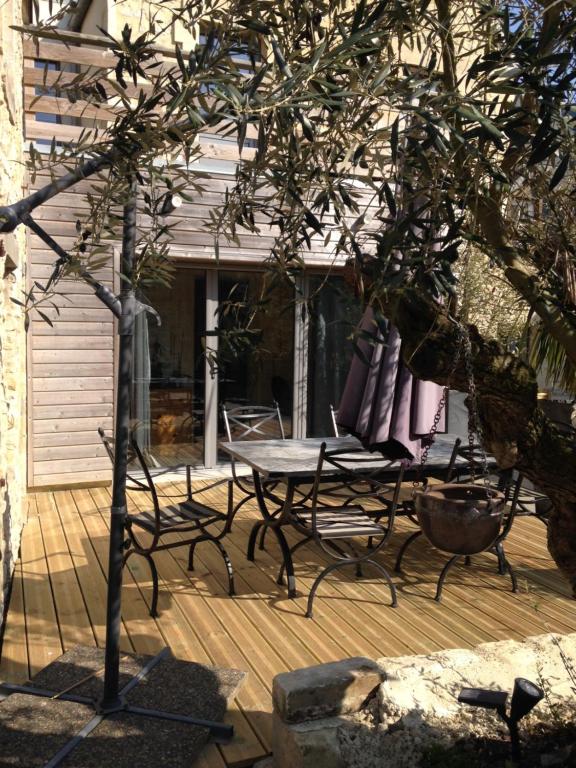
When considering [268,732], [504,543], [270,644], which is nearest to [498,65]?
[268,732]

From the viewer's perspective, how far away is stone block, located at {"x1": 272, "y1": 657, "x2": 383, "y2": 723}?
7.85 feet

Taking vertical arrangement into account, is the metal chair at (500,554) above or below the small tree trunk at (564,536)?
below

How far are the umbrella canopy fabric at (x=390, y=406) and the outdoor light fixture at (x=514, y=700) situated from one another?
2.38 meters

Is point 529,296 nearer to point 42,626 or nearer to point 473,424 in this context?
point 473,424

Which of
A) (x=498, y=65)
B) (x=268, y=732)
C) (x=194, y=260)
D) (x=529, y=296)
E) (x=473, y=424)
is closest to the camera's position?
(x=498, y=65)

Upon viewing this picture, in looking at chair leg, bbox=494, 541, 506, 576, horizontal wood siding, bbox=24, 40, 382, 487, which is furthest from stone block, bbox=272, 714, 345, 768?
horizontal wood siding, bbox=24, 40, 382, 487

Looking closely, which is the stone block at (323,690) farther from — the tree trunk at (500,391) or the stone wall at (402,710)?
the tree trunk at (500,391)

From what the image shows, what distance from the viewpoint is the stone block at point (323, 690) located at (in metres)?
2.39

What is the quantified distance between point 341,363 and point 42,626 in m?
5.27

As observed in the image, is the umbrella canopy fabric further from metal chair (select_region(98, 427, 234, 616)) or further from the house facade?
the house facade

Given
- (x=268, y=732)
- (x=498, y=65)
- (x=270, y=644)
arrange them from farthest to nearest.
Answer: (x=270, y=644) → (x=268, y=732) → (x=498, y=65)

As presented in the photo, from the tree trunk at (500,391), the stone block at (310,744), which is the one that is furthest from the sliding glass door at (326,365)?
the tree trunk at (500,391)

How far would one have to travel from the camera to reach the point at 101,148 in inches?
73.5

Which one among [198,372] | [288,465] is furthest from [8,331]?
[198,372]
